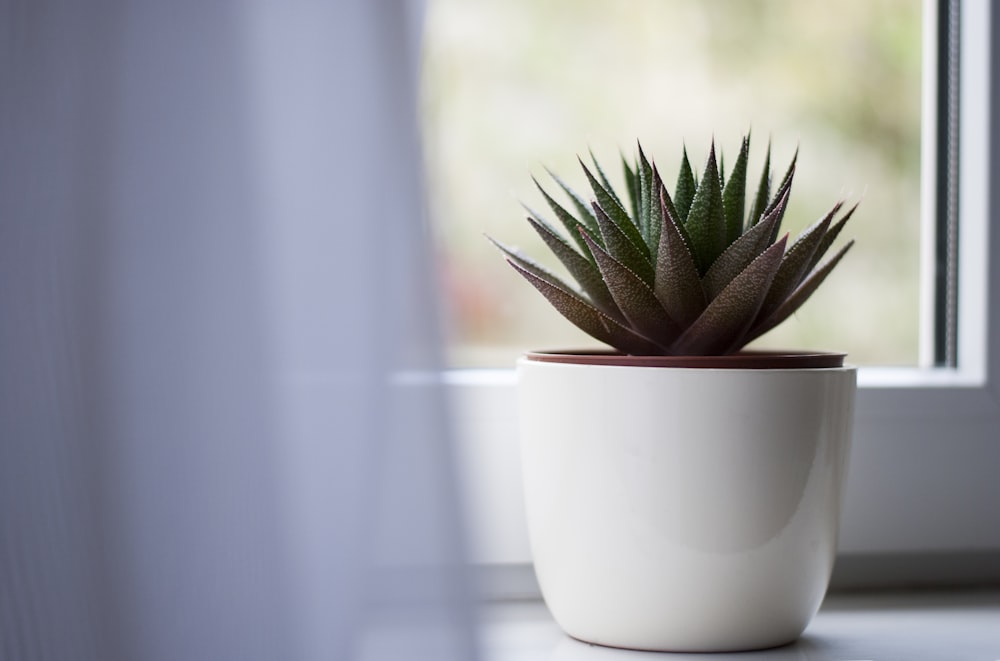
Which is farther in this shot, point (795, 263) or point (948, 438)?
point (948, 438)

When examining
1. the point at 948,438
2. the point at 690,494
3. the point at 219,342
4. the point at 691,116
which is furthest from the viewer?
the point at 691,116

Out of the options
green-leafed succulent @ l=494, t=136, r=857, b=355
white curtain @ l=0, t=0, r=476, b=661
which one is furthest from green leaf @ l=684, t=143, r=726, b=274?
white curtain @ l=0, t=0, r=476, b=661

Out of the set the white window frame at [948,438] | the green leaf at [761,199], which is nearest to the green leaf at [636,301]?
the green leaf at [761,199]

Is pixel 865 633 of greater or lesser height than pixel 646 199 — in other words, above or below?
below

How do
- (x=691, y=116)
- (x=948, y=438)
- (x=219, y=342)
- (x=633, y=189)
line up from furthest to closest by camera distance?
1. (x=691, y=116)
2. (x=948, y=438)
3. (x=633, y=189)
4. (x=219, y=342)

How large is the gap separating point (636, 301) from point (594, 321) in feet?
0.11

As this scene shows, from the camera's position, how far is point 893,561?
2.68ft

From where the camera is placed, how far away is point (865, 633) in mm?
680

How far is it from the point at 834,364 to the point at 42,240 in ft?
1.53

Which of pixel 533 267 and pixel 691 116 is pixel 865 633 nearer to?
pixel 533 267

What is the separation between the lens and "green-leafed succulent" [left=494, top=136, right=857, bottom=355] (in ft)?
1.89

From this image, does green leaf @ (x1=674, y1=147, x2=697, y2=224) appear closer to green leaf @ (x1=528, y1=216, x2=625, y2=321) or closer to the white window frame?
green leaf @ (x1=528, y1=216, x2=625, y2=321)

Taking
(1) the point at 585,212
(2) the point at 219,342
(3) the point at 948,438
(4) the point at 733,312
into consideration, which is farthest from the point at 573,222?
(3) the point at 948,438

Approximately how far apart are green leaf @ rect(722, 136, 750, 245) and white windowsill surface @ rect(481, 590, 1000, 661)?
27 centimetres
